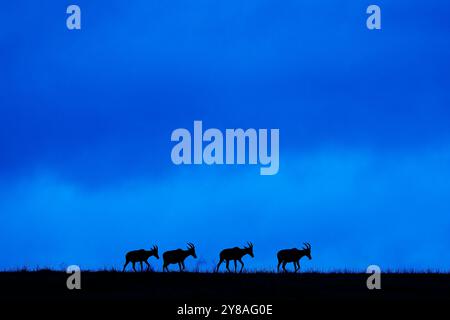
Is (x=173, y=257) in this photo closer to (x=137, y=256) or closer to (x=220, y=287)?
(x=137, y=256)

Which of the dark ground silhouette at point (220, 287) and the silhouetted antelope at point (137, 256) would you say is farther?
the silhouetted antelope at point (137, 256)

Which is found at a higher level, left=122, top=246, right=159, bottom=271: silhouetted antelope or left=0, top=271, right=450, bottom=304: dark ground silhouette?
left=122, top=246, right=159, bottom=271: silhouetted antelope

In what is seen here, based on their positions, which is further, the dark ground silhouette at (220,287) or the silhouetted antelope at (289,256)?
the silhouetted antelope at (289,256)

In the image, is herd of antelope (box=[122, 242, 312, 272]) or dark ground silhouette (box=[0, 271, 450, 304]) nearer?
dark ground silhouette (box=[0, 271, 450, 304])

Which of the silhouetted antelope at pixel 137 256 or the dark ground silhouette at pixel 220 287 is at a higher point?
the silhouetted antelope at pixel 137 256

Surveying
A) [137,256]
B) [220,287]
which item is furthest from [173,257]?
Answer: [220,287]

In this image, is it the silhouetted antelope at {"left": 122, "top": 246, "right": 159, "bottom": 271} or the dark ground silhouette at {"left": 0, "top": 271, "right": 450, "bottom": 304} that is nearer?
the dark ground silhouette at {"left": 0, "top": 271, "right": 450, "bottom": 304}

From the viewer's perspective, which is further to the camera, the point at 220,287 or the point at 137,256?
the point at 137,256

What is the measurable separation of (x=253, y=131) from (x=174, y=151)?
111 inches

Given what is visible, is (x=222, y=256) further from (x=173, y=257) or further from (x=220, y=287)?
(x=220, y=287)

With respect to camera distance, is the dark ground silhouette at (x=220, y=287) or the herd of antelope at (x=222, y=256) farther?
the herd of antelope at (x=222, y=256)

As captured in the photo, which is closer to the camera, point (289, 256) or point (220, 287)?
point (220, 287)
